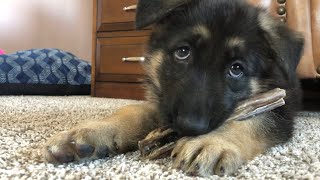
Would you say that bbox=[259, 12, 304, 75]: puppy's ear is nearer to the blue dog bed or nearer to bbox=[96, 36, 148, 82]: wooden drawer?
bbox=[96, 36, 148, 82]: wooden drawer

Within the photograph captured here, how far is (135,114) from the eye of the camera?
50.8 inches

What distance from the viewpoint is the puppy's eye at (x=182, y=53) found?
121 cm

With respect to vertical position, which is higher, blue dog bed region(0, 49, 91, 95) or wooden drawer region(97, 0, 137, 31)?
wooden drawer region(97, 0, 137, 31)

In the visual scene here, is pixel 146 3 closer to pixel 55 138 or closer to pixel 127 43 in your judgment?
pixel 55 138

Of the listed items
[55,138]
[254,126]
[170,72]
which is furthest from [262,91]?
[55,138]

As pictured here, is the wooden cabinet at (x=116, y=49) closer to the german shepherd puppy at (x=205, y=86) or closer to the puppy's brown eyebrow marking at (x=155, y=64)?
the puppy's brown eyebrow marking at (x=155, y=64)

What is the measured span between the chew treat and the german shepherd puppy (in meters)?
0.02

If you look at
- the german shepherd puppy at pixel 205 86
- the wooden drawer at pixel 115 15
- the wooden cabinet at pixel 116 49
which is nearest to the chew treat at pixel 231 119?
the german shepherd puppy at pixel 205 86

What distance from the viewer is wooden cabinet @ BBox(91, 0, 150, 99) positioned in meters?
3.18

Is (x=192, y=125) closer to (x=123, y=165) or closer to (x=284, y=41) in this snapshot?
(x=123, y=165)

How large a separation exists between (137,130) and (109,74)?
222 centimetres

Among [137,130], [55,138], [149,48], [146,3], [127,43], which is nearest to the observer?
[55,138]

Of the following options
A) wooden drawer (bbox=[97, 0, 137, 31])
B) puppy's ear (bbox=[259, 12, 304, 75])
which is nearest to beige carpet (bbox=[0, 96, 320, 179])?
puppy's ear (bbox=[259, 12, 304, 75])

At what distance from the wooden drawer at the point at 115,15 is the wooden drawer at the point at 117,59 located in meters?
0.10
